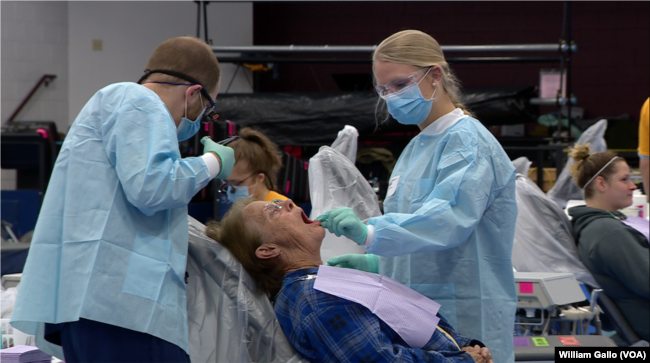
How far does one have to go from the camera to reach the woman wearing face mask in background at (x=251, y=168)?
2904 millimetres

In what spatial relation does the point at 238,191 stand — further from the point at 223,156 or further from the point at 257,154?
the point at 223,156

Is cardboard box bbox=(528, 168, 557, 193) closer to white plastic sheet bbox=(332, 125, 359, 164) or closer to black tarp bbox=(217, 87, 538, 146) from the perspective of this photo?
black tarp bbox=(217, 87, 538, 146)

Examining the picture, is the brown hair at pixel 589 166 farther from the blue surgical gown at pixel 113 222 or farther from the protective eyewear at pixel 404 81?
the blue surgical gown at pixel 113 222

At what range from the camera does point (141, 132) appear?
1.41 meters

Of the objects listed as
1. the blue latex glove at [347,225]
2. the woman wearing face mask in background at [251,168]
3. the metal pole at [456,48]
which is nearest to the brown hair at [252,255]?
the blue latex glove at [347,225]

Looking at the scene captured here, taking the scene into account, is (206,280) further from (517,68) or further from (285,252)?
(517,68)

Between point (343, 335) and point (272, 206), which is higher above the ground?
point (272, 206)

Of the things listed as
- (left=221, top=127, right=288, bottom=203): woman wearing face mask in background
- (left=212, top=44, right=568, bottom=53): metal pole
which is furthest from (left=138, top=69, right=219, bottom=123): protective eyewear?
(left=212, top=44, right=568, bottom=53): metal pole

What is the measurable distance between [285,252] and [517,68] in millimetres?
6327

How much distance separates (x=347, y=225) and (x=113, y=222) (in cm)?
53

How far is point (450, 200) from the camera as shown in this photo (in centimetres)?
160

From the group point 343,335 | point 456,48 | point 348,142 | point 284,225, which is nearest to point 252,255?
point 284,225

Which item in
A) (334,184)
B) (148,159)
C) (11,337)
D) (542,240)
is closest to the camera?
(148,159)

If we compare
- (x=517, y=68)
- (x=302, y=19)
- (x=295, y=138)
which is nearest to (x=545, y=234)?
(x=295, y=138)
